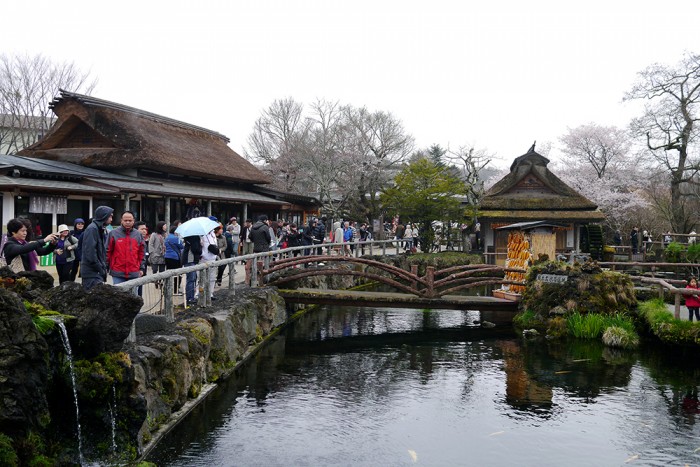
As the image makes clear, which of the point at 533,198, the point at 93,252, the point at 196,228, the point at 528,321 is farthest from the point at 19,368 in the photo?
the point at 533,198

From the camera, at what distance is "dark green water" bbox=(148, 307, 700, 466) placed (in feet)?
22.5

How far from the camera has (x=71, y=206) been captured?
17.4m

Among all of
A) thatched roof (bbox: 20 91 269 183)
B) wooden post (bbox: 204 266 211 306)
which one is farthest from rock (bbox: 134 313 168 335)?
thatched roof (bbox: 20 91 269 183)

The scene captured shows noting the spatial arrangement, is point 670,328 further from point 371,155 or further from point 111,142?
point 371,155

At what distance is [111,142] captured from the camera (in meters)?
23.4

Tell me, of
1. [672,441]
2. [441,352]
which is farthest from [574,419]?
[441,352]

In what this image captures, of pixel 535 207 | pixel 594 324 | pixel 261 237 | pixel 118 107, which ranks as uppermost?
pixel 118 107


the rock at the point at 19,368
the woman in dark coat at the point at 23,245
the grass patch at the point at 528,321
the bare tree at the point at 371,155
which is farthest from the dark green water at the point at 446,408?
the bare tree at the point at 371,155

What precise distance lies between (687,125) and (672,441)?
82.5 ft

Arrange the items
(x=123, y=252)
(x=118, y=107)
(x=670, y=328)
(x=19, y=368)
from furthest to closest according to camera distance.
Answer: (x=118, y=107), (x=670, y=328), (x=123, y=252), (x=19, y=368)

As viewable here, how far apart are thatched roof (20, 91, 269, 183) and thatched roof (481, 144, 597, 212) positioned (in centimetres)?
1331

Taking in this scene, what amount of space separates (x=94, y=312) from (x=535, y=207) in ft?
81.0

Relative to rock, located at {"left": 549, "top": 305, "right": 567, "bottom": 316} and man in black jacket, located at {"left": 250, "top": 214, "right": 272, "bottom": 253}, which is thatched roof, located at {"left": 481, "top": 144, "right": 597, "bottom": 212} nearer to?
rock, located at {"left": 549, "top": 305, "right": 567, "bottom": 316}

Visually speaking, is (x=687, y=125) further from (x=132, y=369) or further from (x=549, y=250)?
(x=132, y=369)
